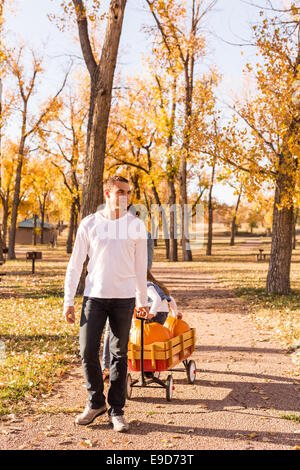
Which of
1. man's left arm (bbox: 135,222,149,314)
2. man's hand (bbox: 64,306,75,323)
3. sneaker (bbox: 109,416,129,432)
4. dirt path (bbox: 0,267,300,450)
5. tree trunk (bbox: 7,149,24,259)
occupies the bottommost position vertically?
dirt path (bbox: 0,267,300,450)

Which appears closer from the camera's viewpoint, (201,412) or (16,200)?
(201,412)

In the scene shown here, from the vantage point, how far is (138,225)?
15.0 feet

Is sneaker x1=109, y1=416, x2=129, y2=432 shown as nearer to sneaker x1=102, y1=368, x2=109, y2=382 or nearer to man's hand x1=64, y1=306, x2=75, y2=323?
man's hand x1=64, y1=306, x2=75, y2=323

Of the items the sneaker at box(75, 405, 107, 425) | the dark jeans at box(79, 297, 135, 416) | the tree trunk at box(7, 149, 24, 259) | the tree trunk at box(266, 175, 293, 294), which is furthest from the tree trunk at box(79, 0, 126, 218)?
the tree trunk at box(7, 149, 24, 259)

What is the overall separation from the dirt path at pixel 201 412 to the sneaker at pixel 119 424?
5 cm

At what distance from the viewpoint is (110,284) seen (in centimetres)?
446

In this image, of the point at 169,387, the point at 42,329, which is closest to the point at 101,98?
the point at 42,329

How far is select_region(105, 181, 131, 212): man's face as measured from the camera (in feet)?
14.9

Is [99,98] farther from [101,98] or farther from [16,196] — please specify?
[16,196]

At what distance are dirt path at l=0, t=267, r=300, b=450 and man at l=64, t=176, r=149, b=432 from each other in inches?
11.2

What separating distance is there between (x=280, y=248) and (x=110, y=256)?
33.6ft

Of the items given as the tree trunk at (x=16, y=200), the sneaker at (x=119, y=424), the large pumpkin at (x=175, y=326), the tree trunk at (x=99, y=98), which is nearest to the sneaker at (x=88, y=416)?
the sneaker at (x=119, y=424)
